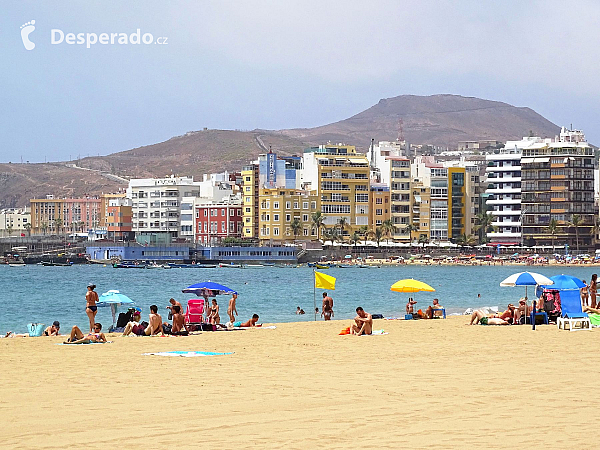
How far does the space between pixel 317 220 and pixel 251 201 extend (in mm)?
9111

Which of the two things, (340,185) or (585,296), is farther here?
(340,185)

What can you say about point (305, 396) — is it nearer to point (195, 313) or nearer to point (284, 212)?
point (195, 313)

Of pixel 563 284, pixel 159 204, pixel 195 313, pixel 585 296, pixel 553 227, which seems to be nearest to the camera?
pixel 563 284

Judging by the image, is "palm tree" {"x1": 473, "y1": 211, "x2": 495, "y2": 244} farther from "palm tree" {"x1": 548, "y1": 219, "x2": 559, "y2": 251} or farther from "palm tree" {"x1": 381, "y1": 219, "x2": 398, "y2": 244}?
"palm tree" {"x1": 381, "y1": 219, "x2": 398, "y2": 244}

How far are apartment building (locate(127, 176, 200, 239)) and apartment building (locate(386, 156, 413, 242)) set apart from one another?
30.4m

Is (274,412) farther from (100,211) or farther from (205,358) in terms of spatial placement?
(100,211)

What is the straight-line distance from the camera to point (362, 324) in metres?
23.6

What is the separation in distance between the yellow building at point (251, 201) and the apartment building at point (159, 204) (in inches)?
634

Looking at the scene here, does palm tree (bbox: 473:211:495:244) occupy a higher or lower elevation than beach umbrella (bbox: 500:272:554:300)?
higher

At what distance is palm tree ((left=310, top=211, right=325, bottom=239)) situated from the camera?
124m

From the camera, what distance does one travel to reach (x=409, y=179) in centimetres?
12950

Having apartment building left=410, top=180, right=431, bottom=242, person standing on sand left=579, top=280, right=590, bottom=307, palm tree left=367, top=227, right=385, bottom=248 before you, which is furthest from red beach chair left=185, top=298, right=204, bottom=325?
apartment building left=410, top=180, right=431, bottom=242

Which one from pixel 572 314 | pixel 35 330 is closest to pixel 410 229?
pixel 572 314

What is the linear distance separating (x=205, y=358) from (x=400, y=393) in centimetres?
564
